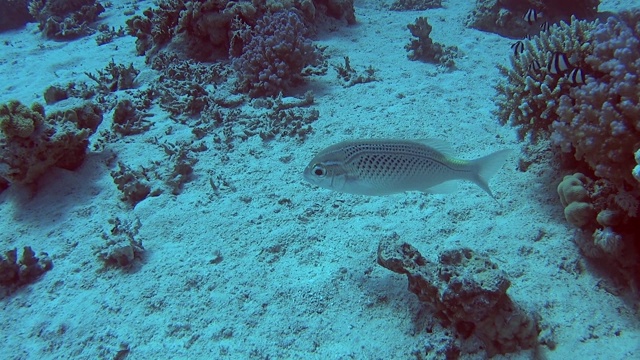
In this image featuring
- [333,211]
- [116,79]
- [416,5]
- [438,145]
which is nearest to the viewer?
[438,145]

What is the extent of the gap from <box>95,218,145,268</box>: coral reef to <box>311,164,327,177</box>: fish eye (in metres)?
2.30

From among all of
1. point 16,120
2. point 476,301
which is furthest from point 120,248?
point 476,301

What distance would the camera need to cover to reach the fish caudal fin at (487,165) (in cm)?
285

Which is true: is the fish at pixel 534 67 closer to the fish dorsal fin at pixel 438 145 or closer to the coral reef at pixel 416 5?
the fish dorsal fin at pixel 438 145

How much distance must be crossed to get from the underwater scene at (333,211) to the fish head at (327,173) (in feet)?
0.06

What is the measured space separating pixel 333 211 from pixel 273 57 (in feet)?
13.3

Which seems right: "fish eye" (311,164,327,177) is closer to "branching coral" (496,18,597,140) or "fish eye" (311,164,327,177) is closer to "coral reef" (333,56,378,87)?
"branching coral" (496,18,597,140)

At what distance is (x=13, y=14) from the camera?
1459cm

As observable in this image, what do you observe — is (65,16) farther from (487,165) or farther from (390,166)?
(487,165)

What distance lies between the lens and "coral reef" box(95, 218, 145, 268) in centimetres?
392

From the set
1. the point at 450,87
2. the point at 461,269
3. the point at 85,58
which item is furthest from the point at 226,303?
the point at 85,58

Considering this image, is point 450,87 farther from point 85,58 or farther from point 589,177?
point 85,58

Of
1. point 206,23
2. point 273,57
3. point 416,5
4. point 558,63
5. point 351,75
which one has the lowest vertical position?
point 351,75

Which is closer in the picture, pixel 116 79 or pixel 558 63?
pixel 558 63
